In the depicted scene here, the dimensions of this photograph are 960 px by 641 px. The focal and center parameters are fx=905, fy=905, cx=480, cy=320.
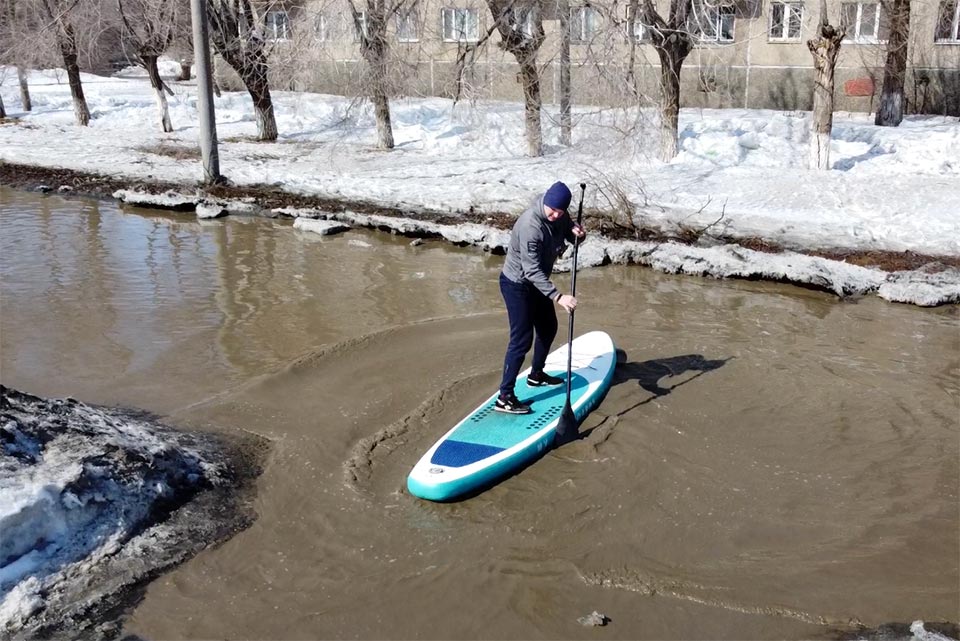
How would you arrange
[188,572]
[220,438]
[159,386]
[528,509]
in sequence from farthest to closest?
[159,386], [220,438], [528,509], [188,572]

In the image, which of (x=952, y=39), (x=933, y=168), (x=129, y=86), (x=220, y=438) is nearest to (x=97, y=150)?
(x=129, y=86)

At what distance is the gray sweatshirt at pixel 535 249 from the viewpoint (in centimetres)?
699

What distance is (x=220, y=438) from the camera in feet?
23.6

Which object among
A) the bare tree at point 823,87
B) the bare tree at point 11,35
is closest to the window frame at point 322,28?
the bare tree at point 823,87

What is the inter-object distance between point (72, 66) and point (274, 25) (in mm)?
7574

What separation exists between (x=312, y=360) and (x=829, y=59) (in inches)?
434

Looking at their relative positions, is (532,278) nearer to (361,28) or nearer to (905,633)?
(905,633)

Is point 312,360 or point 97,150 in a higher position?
point 97,150

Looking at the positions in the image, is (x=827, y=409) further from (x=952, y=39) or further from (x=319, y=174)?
(x=952, y=39)

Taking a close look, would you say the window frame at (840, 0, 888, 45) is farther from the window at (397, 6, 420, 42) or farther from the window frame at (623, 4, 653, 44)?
the window at (397, 6, 420, 42)

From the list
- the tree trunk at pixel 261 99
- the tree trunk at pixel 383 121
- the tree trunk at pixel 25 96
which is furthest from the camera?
the tree trunk at pixel 25 96

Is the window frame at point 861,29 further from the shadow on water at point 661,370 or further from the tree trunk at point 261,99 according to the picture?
the shadow on water at point 661,370

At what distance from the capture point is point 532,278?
23.0 ft

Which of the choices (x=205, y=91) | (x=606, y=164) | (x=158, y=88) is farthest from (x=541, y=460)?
(x=158, y=88)
